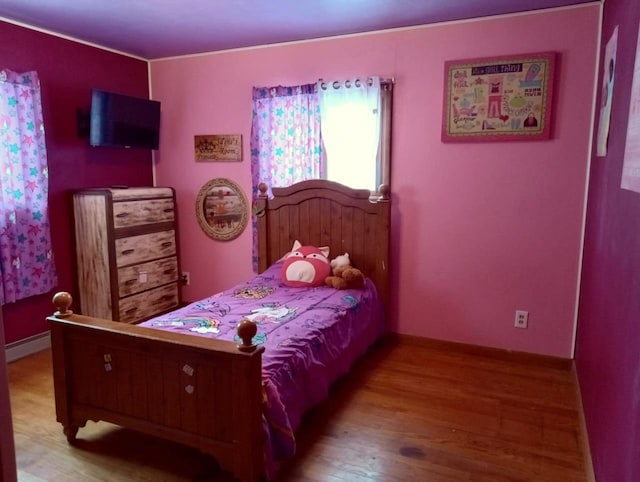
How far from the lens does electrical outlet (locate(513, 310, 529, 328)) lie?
316cm

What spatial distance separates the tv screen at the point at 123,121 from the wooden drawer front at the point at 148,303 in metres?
1.22

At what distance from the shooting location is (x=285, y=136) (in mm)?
3740

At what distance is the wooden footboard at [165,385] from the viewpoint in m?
1.81

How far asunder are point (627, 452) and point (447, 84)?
249 centimetres

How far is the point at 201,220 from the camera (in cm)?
421

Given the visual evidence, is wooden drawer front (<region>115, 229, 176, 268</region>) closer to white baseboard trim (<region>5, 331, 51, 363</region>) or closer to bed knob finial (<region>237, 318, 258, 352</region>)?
white baseboard trim (<region>5, 331, 51, 363</region>)

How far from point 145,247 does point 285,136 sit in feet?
4.79

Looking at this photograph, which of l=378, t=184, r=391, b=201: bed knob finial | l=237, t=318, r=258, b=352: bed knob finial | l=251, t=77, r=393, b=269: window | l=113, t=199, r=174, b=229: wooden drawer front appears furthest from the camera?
l=113, t=199, r=174, b=229: wooden drawer front

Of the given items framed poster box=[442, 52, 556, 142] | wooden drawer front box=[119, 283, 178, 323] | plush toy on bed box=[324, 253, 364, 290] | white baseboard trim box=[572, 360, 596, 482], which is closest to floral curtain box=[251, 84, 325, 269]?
plush toy on bed box=[324, 253, 364, 290]

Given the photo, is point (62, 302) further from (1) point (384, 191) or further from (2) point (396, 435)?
(1) point (384, 191)

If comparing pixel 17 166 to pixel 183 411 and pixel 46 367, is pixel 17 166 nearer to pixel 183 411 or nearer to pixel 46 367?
pixel 46 367

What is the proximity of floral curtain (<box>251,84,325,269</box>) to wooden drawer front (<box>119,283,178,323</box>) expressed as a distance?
1143 millimetres

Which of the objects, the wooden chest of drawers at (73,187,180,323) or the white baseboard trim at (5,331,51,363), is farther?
the wooden chest of drawers at (73,187,180,323)

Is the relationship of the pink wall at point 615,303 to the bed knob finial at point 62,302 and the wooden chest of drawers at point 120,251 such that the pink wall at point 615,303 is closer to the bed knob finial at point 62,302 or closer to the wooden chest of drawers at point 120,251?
the bed knob finial at point 62,302
